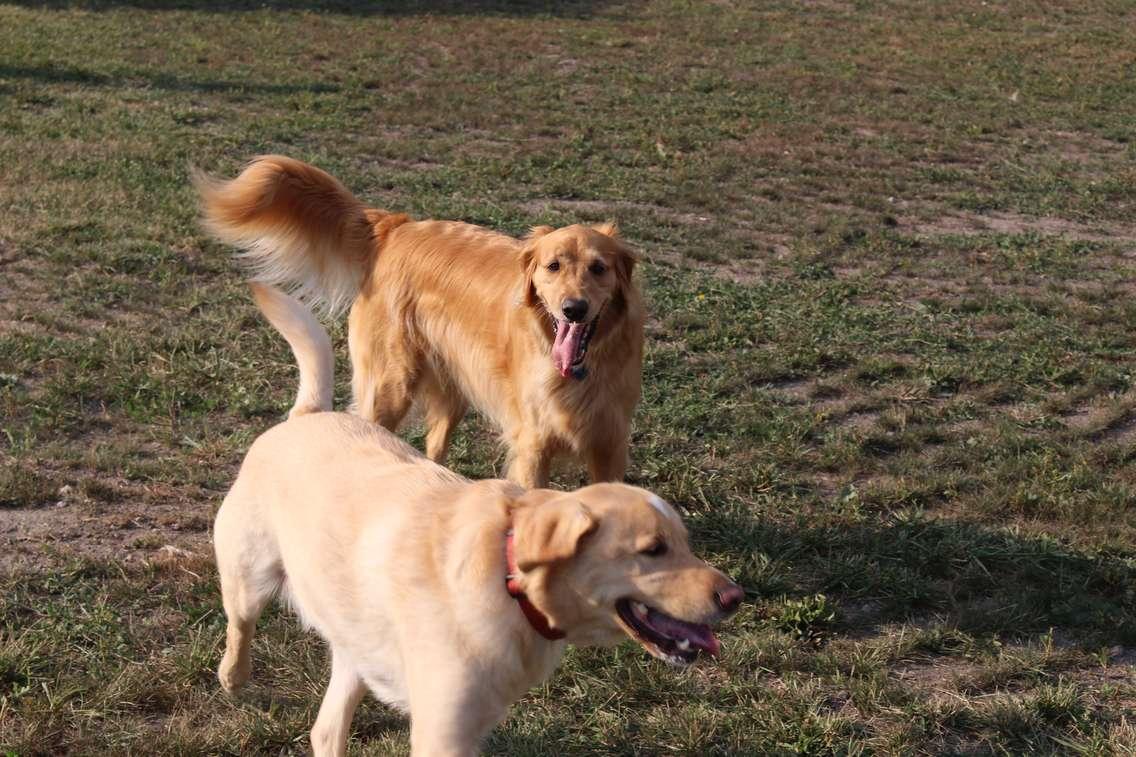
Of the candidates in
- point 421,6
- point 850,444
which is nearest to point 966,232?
point 850,444

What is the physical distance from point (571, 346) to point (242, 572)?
63.1 inches

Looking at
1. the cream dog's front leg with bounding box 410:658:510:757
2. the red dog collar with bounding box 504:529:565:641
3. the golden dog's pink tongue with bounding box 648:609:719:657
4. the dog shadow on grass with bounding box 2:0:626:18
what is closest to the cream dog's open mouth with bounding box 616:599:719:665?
the golden dog's pink tongue with bounding box 648:609:719:657

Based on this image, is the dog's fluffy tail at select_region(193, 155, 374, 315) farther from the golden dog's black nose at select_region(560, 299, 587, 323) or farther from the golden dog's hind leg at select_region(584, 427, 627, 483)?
the golden dog's hind leg at select_region(584, 427, 627, 483)

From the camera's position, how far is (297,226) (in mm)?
5535

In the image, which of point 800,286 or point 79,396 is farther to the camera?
point 800,286

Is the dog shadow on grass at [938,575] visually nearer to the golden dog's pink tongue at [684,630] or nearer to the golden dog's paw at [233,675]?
the golden dog's pink tongue at [684,630]

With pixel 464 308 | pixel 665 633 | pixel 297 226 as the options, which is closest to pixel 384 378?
pixel 464 308

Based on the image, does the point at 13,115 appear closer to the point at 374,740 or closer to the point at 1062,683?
the point at 374,740

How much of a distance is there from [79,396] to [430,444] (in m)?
1.74

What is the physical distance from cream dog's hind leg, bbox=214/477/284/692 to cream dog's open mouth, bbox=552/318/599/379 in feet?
4.82

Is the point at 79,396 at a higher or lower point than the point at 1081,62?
lower

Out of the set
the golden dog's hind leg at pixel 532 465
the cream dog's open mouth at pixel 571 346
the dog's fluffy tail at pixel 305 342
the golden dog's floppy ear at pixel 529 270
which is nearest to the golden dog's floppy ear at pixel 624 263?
the cream dog's open mouth at pixel 571 346

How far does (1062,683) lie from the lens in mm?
3857

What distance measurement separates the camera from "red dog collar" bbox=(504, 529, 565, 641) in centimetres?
280
